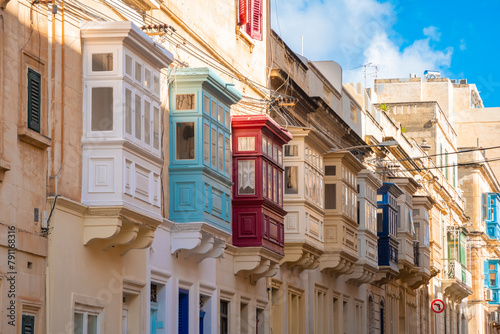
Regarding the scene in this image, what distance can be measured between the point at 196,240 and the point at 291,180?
8.10 metres

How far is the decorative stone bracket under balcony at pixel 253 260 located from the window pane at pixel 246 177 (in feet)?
4.46

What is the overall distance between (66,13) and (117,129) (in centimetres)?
208

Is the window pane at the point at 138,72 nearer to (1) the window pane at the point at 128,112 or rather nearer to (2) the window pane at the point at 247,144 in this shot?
(1) the window pane at the point at 128,112

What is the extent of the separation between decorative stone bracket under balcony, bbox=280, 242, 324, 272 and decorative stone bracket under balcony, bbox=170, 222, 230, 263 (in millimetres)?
6186

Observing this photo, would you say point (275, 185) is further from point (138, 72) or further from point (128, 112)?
point (128, 112)

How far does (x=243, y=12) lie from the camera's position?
28891 mm

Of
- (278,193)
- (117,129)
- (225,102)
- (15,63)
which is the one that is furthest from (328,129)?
(15,63)

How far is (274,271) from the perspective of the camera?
28297mm

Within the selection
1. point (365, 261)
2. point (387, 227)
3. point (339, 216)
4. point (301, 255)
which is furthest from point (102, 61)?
point (387, 227)

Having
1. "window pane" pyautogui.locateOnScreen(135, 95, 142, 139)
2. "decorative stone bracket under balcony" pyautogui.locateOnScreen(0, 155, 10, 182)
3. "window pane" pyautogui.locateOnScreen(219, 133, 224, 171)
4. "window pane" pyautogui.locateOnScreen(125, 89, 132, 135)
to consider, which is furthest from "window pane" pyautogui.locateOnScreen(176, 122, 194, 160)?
"decorative stone bracket under balcony" pyautogui.locateOnScreen(0, 155, 10, 182)

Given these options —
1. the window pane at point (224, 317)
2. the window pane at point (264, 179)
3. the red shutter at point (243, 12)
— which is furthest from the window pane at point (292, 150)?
the window pane at point (224, 317)

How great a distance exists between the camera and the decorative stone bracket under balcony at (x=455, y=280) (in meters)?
57.9

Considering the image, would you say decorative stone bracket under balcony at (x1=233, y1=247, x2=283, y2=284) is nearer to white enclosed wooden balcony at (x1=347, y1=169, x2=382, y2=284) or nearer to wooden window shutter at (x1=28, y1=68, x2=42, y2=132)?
white enclosed wooden balcony at (x1=347, y1=169, x2=382, y2=284)

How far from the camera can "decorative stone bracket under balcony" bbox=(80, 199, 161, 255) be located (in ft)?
62.2
